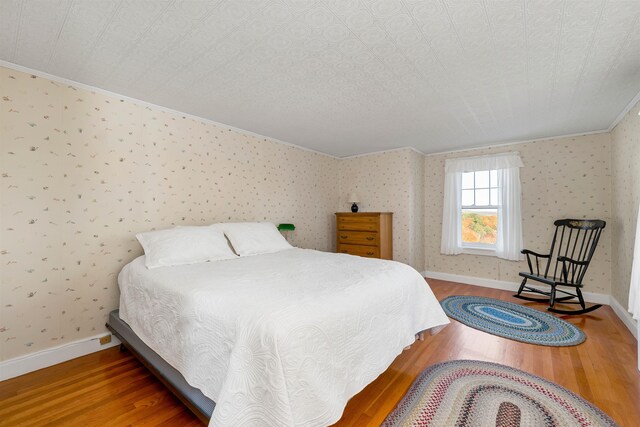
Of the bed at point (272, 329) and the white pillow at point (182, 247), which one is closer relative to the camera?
the bed at point (272, 329)

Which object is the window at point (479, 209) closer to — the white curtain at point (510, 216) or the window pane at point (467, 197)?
the window pane at point (467, 197)

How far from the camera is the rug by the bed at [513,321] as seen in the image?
8.02ft

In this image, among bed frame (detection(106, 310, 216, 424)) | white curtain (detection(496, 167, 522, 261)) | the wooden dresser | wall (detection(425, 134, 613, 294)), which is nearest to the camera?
bed frame (detection(106, 310, 216, 424))

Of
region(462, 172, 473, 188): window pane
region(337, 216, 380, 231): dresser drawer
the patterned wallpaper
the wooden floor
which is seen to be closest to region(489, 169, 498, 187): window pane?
region(462, 172, 473, 188): window pane

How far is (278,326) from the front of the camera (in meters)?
1.11

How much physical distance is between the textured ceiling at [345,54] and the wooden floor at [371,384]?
7.21 ft

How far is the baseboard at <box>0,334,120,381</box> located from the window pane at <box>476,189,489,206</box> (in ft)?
16.3

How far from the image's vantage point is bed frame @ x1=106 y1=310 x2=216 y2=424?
1.34 m

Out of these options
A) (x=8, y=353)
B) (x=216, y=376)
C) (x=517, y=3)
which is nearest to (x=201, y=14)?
(x=517, y=3)

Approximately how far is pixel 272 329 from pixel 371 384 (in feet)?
3.73

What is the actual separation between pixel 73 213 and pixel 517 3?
3280mm

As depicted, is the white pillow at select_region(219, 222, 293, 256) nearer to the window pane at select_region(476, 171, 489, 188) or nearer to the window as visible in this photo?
the window

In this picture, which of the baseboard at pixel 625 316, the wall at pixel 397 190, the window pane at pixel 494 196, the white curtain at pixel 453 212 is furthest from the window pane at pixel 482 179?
the baseboard at pixel 625 316

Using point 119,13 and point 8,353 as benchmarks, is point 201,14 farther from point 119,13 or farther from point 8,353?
point 8,353
